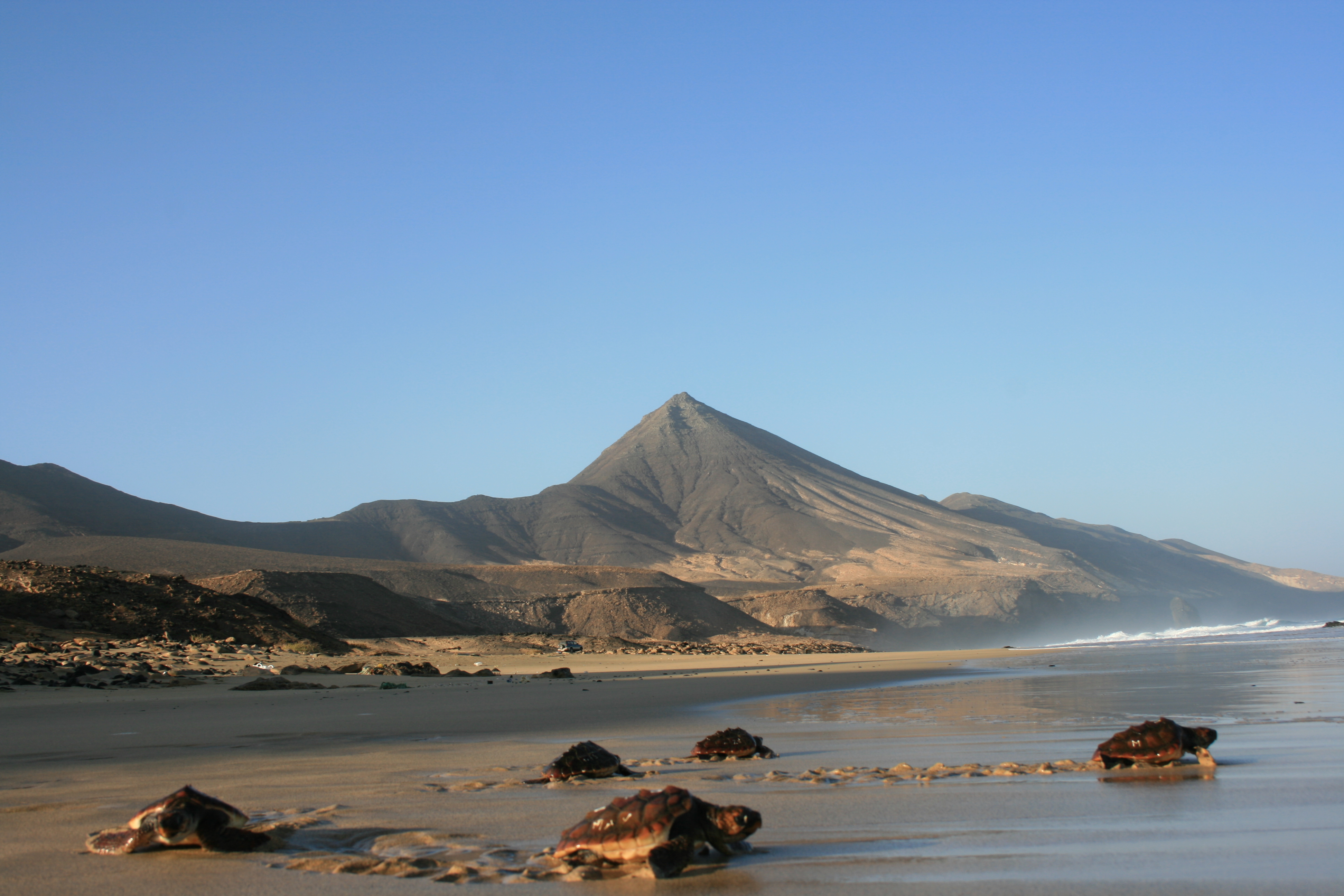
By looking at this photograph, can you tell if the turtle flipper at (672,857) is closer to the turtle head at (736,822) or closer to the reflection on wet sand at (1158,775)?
the turtle head at (736,822)

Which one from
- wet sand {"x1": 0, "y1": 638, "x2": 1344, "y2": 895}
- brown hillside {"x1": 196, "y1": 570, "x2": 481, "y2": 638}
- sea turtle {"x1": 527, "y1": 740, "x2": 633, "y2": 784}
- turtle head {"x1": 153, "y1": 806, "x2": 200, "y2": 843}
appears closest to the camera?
wet sand {"x1": 0, "y1": 638, "x2": 1344, "y2": 895}

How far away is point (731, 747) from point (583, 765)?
5.22 feet

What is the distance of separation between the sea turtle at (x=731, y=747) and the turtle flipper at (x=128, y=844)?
14.2 ft

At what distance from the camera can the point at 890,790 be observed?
6.09 m

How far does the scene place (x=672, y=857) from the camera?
4.07 m

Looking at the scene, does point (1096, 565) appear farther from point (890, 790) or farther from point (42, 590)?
point (890, 790)

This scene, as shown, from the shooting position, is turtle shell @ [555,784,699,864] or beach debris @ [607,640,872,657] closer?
turtle shell @ [555,784,699,864]

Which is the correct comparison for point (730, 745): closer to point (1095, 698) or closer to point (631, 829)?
point (631, 829)

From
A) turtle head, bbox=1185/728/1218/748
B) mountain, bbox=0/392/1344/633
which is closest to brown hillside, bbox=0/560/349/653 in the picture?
turtle head, bbox=1185/728/1218/748

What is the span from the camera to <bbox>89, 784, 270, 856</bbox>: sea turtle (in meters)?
4.69

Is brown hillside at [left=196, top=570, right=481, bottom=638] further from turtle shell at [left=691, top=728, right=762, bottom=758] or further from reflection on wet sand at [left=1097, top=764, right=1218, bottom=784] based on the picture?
reflection on wet sand at [left=1097, top=764, right=1218, bottom=784]

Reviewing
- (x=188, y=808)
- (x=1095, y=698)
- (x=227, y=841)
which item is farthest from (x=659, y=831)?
(x=1095, y=698)

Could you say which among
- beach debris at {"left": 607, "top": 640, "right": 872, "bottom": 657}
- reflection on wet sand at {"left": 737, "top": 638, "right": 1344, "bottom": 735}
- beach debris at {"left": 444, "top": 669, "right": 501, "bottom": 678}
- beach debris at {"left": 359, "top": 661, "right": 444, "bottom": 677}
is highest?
reflection on wet sand at {"left": 737, "top": 638, "right": 1344, "bottom": 735}

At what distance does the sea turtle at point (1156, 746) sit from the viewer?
6688 millimetres
